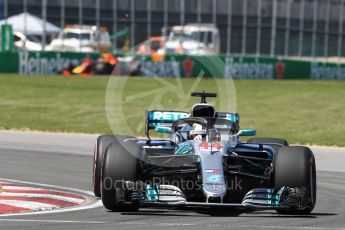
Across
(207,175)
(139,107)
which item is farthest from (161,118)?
(139,107)

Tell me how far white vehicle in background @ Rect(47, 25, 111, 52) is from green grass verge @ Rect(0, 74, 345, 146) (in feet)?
12.3

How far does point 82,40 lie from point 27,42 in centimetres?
270

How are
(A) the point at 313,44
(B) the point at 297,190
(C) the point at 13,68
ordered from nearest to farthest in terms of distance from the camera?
(B) the point at 297,190
(C) the point at 13,68
(A) the point at 313,44

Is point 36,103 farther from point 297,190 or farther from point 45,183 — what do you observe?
point 297,190

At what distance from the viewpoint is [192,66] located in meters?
49.7

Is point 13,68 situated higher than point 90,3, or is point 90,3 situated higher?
point 90,3

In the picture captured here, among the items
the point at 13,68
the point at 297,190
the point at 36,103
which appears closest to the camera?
the point at 297,190

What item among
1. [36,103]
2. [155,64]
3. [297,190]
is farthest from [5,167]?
[155,64]

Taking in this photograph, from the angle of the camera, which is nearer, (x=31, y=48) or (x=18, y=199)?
(x=18, y=199)

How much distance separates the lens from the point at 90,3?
5097cm

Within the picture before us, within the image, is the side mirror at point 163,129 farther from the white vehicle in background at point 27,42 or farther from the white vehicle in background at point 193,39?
the white vehicle in background at point 193,39

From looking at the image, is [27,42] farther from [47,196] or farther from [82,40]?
[47,196]

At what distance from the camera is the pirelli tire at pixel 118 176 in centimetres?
1166

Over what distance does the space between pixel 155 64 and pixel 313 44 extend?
550 inches
